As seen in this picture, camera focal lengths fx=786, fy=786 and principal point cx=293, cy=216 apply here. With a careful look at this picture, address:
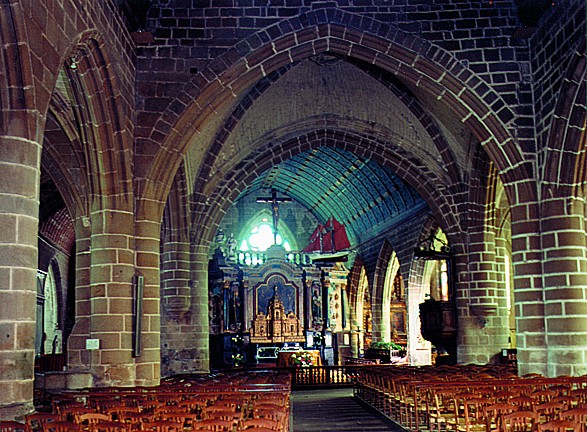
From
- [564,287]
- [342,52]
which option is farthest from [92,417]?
[342,52]

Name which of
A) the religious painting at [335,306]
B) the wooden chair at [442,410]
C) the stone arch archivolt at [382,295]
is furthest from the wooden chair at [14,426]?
the stone arch archivolt at [382,295]

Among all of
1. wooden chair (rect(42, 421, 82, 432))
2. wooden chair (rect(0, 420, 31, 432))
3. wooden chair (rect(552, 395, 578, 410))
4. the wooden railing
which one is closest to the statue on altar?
the wooden railing

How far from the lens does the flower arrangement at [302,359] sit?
23.5 m

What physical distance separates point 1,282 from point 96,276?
5.16 m

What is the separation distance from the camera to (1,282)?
26.8 feet

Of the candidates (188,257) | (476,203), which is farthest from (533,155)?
(188,257)

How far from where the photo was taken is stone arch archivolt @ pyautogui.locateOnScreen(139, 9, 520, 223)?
1423cm

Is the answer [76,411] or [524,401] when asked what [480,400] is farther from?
[76,411]

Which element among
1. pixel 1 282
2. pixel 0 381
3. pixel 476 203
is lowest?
pixel 0 381

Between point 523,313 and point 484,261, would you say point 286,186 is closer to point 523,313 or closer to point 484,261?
point 484,261

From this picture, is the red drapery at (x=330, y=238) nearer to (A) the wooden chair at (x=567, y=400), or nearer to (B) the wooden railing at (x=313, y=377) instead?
(B) the wooden railing at (x=313, y=377)

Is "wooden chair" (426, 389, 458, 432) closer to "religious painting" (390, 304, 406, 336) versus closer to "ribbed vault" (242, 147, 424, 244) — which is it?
"ribbed vault" (242, 147, 424, 244)

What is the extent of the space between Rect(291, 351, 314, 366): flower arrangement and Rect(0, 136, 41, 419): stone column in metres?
15.6

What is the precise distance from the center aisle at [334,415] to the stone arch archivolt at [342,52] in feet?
15.8
